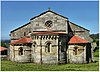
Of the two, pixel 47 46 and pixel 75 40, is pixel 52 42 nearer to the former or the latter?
pixel 47 46

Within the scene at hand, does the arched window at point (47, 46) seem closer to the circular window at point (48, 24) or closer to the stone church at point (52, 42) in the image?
the stone church at point (52, 42)

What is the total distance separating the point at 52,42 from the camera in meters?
33.6

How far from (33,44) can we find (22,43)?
165 centimetres

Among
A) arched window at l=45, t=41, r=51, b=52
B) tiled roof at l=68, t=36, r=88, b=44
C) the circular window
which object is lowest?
arched window at l=45, t=41, r=51, b=52

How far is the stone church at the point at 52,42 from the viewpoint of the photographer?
33719mm

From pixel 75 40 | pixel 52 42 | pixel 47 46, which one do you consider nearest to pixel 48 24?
pixel 52 42

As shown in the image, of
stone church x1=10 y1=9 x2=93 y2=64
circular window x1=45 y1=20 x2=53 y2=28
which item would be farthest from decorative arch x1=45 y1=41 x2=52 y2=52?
circular window x1=45 y1=20 x2=53 y2=28

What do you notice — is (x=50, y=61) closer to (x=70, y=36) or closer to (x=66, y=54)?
(x=66, y=54)

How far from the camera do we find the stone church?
33.7 meters

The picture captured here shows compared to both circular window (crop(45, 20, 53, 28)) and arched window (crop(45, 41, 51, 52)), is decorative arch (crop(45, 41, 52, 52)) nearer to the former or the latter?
arched window (crop(45, 41, 51, 52))

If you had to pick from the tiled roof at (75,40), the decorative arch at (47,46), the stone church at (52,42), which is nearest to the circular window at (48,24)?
the stone church at (52,42)

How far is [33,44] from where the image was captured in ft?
115

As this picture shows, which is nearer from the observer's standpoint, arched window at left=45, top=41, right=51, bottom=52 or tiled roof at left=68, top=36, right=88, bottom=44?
arched window at left=45, top=41, right=51, bottom=52

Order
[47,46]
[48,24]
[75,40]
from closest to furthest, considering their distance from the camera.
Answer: [47,46] → [75,40] → [48,24]
